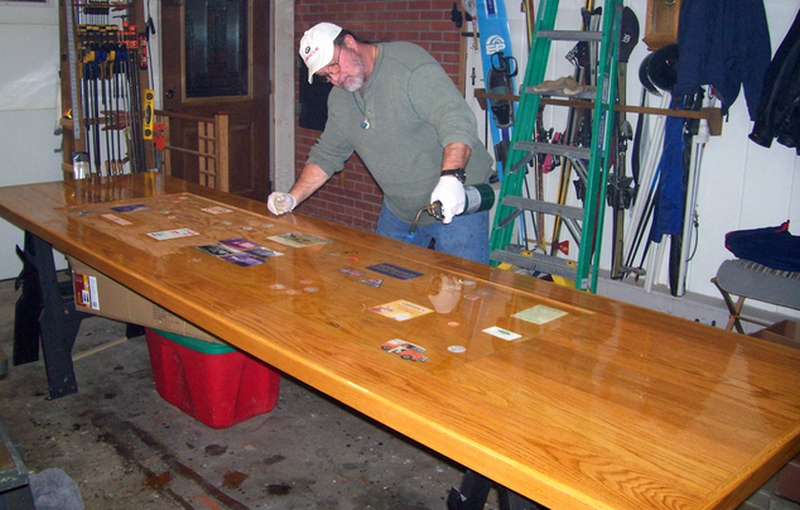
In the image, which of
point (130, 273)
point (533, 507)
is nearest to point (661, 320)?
point (533, 507)

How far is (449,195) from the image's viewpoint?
2215 mm

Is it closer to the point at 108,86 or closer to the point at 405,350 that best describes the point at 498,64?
the point at 108,86

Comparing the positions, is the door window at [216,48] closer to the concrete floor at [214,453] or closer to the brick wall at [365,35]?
the brick wall at [365,35]

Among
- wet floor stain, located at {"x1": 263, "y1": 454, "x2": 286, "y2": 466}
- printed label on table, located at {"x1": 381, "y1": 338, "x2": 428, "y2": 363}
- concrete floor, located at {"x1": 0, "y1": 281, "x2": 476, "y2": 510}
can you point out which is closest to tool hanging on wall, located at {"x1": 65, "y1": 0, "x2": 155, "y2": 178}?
concrete floor, located at {"x1": 0, "y1": 281, "x2": 476, "y2": 510}

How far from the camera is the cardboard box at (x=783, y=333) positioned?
273cm

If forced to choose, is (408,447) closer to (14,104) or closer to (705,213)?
(705,213)

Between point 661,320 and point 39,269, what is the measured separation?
2.36 metres

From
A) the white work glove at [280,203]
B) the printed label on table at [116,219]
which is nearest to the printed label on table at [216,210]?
the white work glove at [280,203]

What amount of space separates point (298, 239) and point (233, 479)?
852mm

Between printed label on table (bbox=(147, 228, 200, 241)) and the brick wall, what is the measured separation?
8.32 ft

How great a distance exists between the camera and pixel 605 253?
13.3 feet

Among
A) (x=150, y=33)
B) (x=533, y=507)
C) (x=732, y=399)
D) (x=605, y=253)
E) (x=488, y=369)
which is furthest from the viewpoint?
(x=150, y=33)

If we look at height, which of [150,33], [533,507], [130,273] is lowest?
[533,507]

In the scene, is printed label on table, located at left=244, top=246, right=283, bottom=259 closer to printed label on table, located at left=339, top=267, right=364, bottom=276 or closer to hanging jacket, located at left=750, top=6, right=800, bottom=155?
printed label on table, located at left=339, top=267, right=364, bottom=276
